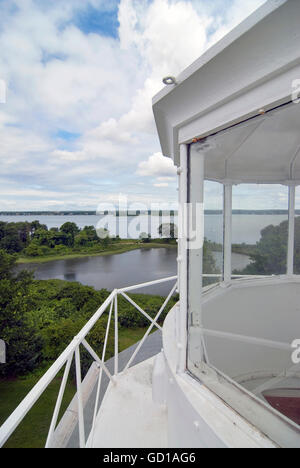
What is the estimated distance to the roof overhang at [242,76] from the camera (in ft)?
2.17

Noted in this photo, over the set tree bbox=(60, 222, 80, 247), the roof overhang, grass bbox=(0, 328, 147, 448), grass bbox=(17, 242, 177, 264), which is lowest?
grass bbox=(0, 328, 147, 448)

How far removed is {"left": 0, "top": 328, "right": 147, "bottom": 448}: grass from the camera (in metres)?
5.66

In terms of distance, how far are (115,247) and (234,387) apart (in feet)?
95.1

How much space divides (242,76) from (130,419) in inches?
85.2

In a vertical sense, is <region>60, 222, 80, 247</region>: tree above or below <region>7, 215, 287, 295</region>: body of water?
above

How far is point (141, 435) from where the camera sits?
1571 millimetres

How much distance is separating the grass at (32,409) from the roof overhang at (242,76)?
7.28 m

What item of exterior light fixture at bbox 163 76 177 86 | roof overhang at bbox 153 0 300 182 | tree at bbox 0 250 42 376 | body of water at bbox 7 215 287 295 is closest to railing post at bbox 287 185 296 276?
roof overhang at bbox 153 0 300 182

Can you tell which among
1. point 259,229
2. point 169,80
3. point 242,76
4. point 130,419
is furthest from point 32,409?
point 242,76

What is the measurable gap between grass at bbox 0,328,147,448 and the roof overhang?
23.9ft

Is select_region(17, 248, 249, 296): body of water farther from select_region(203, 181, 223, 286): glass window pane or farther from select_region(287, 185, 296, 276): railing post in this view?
select_region(203, 181, 223, 286): glass window pane

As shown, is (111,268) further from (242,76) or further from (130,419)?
(242,76)

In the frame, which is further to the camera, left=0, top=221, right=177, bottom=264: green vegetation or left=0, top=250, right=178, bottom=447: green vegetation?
left=0, top=221, right=177, bottom=264: green vegetation
